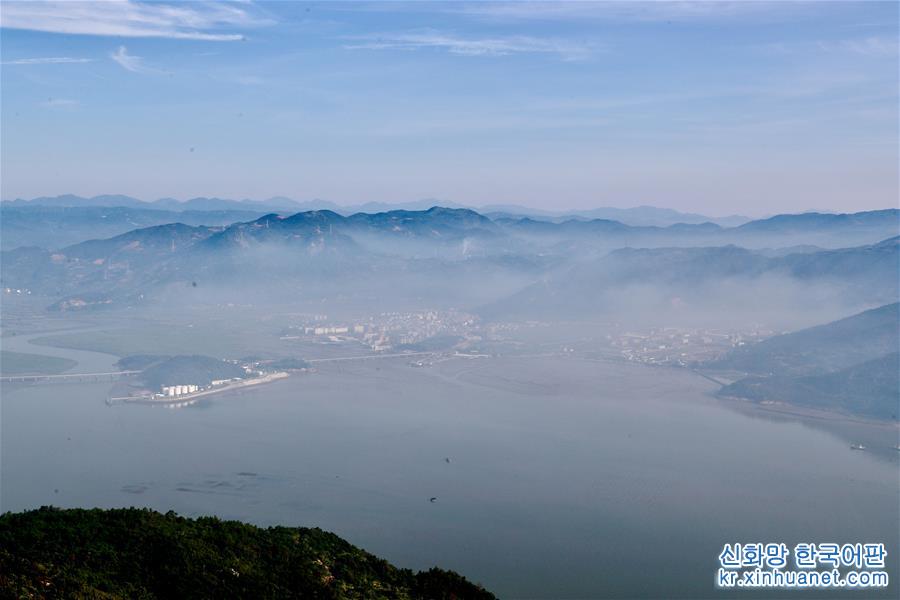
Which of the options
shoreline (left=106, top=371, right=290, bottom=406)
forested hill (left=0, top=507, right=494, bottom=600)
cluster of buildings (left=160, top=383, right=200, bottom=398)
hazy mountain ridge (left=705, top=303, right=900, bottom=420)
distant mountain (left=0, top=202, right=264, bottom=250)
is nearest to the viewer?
forested hill (left=0, top=507, right=494, bottom=600)

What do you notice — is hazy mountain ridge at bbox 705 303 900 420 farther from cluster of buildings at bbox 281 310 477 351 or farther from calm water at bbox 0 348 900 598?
cluster of buildings at bbox 281 310 477 351

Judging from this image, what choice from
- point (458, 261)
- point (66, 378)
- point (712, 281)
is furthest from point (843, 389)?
point (458, 261)

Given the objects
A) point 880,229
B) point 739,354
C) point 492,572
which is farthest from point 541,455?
point 880,229

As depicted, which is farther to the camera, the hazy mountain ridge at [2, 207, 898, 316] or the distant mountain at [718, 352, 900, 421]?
the hazy mountain ridge at [2, 207, 898, 316]

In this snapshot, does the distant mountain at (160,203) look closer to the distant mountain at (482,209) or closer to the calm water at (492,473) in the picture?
the distant mountain at (482,209)

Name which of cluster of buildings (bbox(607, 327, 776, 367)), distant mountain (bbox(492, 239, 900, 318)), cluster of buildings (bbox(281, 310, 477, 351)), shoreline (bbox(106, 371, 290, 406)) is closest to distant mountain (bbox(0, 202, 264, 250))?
cluster of buildings (bbox(281, 310, 477, 351))

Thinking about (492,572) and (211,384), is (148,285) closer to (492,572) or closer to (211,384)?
(211,384)

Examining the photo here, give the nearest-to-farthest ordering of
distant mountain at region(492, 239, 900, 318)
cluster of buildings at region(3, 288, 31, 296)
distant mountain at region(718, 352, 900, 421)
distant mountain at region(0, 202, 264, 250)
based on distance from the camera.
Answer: distant mountain at region(718, 352, 900, 421) → distant mountain at region(492, 239, 900, 318) → cluster of buildings at region(3, 288, 31, 296) → distant mountain at region(0, 202, 264, 250)
